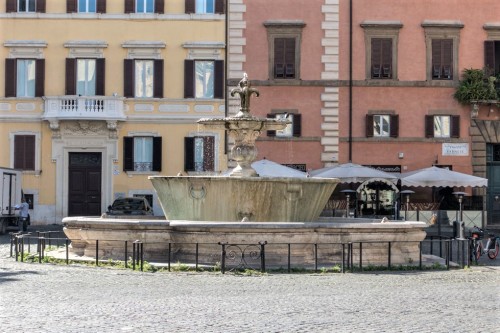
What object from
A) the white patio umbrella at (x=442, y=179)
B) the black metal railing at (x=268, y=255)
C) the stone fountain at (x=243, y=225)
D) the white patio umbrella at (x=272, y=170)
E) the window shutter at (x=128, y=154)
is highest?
the window shutter at (x=128, y=154)

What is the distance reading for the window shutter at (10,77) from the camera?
4106 cm

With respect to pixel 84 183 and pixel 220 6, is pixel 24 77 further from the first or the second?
pixel 220 6

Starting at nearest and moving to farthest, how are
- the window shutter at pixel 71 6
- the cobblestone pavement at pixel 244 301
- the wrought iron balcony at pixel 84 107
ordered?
the cobblestone pavement at pixel 244 301 < the wrought iron balcony at pixel 84 107 < the window shutter at pixel 71 6

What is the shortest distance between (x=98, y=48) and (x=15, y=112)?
4.18 metres

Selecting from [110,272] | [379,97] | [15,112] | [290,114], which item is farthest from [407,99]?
[110,272]

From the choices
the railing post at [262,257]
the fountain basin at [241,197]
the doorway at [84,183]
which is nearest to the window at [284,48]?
the doorway at [84,183]

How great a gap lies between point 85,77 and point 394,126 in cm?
1250

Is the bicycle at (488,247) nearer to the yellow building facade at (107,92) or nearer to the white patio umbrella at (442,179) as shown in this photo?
the white patio umbrella at (442,179)

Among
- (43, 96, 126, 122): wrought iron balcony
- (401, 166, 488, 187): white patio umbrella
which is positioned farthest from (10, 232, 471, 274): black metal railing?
(43, 96, 126, 122): wrought iron balcony

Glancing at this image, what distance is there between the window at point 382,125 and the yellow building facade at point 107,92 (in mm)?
5875

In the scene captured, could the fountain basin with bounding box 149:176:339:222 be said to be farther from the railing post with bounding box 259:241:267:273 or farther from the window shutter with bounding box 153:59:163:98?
the window shutter with bounding box 153:59:163:98

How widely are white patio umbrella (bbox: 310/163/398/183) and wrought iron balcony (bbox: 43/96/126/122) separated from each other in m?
8.53

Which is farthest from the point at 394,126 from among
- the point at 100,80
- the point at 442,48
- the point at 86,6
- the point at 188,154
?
the point at 86,6

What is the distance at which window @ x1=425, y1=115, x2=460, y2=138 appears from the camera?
41.2 m
